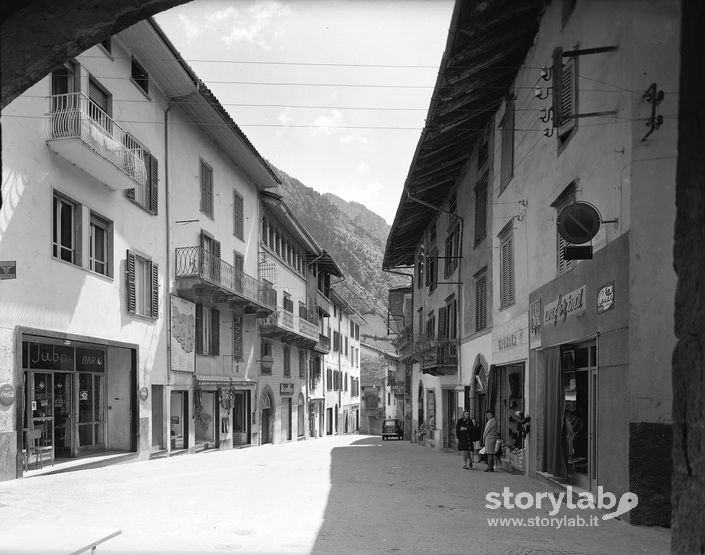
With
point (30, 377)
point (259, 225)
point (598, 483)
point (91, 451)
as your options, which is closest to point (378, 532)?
point (598, 483)

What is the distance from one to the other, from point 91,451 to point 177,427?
4333 millimetres

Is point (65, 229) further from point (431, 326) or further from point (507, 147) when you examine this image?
point (431, 326)

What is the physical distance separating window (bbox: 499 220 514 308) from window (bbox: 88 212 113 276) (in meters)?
9.83

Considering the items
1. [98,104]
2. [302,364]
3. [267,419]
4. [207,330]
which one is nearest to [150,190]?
[98,104]

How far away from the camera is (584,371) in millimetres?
11086

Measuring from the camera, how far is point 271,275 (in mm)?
32281

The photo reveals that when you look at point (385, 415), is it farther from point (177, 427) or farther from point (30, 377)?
point (30, 377)

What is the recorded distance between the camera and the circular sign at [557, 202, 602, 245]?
9.42 m

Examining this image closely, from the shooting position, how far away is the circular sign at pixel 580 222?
942cm

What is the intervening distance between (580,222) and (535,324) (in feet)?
13.9

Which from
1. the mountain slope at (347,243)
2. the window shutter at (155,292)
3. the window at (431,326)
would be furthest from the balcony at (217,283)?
the mountain slope at (347,243)

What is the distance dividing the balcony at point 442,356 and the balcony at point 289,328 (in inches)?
346

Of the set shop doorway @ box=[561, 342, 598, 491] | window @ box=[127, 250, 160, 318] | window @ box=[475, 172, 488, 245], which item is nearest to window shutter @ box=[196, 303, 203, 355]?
window @ box=[127, 250, 160, 318]

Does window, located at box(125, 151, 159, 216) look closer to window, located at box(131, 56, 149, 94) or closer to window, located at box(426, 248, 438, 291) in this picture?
window, located at box(131, 56, 149, 94)
